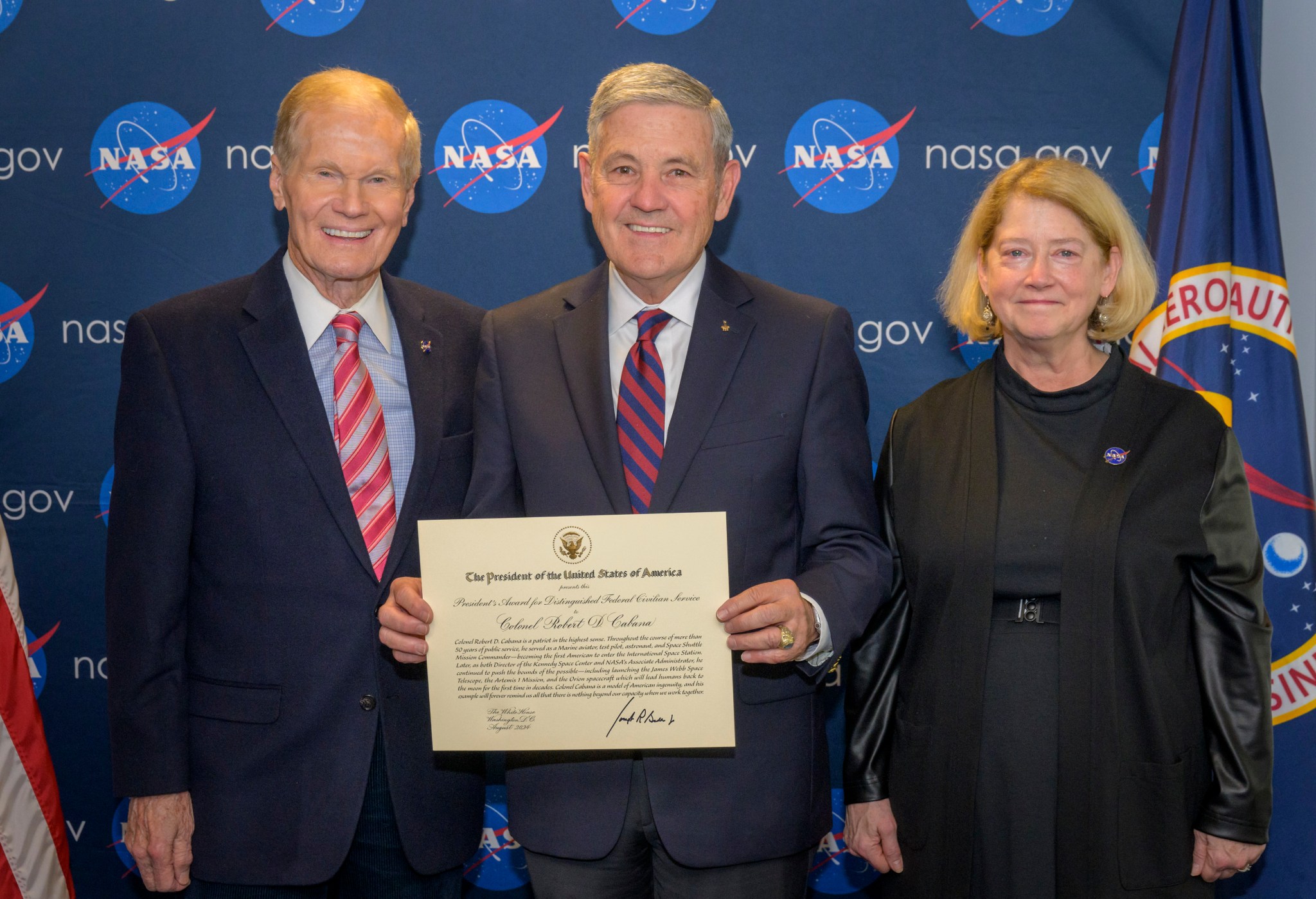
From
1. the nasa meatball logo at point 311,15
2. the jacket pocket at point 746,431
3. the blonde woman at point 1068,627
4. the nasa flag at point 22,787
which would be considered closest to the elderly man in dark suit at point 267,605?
the jacket pocket at point 746,431

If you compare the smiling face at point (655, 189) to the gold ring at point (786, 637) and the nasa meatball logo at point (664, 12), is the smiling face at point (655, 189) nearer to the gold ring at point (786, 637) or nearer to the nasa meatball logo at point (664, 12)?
the gold ring at point (786, 637)

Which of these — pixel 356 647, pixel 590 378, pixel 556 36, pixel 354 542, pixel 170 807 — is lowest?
pixel 170 807

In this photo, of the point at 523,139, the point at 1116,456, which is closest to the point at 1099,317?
the point at 1116,456

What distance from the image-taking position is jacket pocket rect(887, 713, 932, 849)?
2.27 meters

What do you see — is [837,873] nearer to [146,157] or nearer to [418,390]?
[418,390]

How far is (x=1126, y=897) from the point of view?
83.7 inches

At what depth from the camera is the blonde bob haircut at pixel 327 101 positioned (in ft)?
7.57

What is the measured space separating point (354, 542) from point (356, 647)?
0.78 feet

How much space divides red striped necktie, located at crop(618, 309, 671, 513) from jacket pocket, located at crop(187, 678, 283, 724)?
2.98ft

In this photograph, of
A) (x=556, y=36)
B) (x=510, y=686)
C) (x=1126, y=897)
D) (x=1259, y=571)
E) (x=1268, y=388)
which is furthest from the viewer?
(x=556, y=36)

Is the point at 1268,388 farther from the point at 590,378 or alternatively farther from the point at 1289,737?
the point at 590,378

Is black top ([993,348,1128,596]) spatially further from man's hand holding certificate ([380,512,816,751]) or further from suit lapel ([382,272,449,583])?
suit lapel ([382,272,449,583])

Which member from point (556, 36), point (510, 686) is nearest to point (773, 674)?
point (510, 686)

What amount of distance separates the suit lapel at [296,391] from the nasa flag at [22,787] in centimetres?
121
